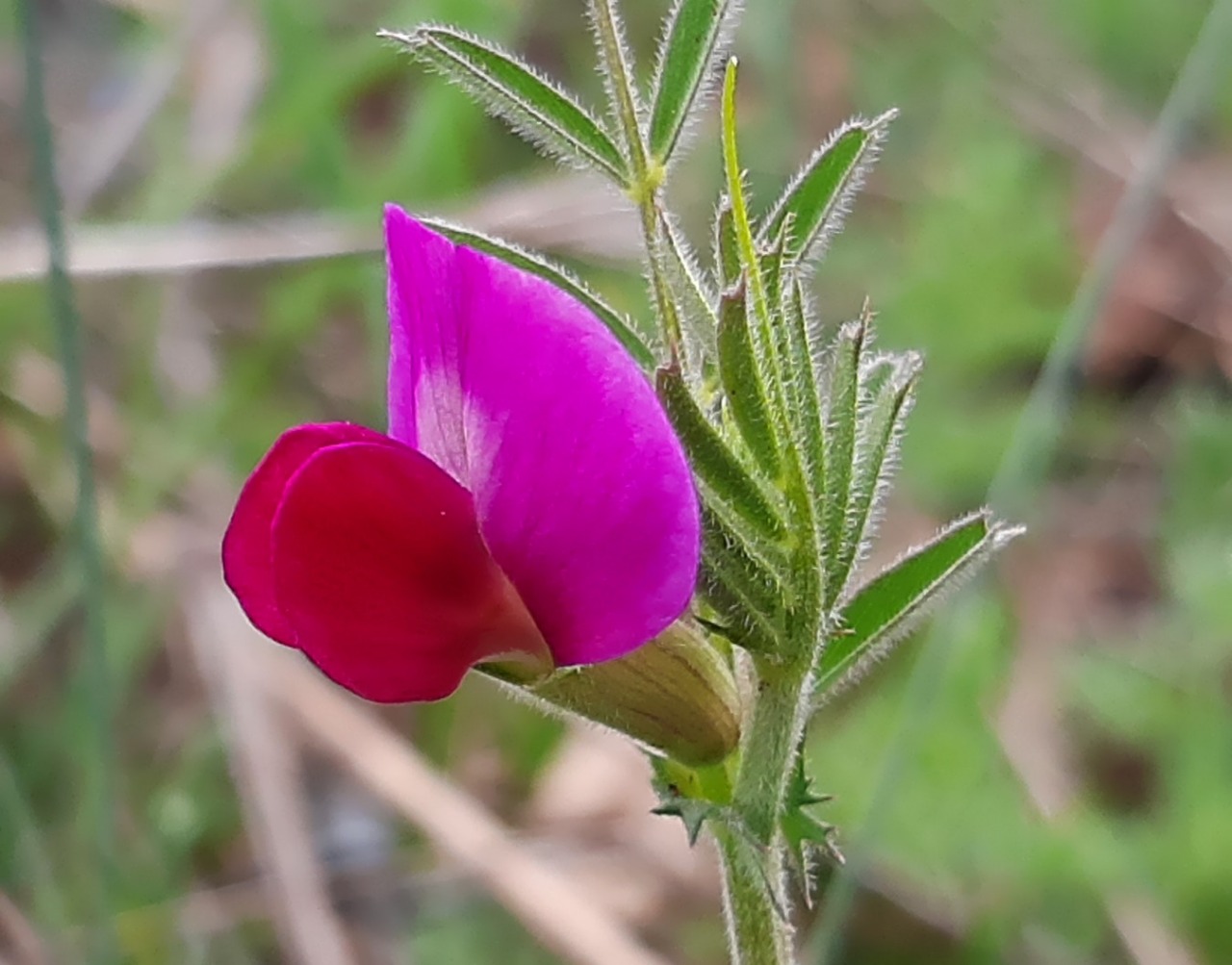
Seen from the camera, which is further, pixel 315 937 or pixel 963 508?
pixel 963 508

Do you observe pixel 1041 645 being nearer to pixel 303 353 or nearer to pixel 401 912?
pixel 401 912

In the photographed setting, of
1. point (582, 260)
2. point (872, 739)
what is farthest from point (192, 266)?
point (872, 739)

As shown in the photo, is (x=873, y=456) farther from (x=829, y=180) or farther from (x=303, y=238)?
(x=303, y=238)

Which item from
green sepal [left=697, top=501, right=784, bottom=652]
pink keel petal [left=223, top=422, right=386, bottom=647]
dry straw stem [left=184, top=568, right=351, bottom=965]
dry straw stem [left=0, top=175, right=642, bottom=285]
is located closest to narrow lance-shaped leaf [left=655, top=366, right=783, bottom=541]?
green sepal [left=697, top=501, right=784, bottom=652]

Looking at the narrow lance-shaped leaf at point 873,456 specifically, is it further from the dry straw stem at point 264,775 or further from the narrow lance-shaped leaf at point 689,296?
the dry straw stem at point 264,775

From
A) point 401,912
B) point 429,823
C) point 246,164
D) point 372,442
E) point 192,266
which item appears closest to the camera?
point 372,442

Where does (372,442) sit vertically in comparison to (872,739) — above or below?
above

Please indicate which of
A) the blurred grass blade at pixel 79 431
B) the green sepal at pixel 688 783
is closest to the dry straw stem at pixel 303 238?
the blurred grass blade at pixel 79 431
